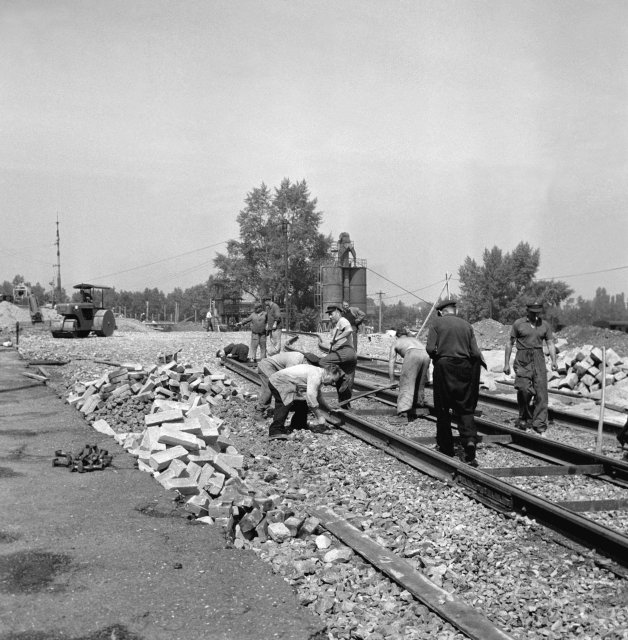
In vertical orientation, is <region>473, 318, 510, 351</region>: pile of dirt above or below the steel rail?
above

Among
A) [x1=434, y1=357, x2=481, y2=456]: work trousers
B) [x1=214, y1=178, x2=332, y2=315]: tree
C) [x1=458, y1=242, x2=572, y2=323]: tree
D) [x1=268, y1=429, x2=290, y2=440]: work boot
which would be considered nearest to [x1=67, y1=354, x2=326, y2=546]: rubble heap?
[x1=268, y1=429, x2=290, y2=440]: work boot

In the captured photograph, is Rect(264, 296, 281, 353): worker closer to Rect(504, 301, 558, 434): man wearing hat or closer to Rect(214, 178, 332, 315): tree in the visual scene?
Rect(504, 301, 558, 434): man wearing hat

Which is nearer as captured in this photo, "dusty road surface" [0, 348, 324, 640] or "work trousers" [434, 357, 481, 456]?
"dusty road surface" [0, 348, 324, 640]

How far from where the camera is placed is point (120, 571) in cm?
425

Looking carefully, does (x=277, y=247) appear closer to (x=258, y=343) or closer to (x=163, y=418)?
(x=258, y=343)

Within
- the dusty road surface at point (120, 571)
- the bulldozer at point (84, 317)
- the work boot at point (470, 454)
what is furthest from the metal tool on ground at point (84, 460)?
the bulldozer at point (84, 317)

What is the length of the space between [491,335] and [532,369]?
22997mm

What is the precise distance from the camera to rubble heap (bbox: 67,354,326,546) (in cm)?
497

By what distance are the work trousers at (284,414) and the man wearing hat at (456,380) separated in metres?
2.09

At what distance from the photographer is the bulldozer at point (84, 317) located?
26.2 metres

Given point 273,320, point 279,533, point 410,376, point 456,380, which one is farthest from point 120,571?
point 273,320

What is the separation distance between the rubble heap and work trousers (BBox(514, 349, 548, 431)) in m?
4.05

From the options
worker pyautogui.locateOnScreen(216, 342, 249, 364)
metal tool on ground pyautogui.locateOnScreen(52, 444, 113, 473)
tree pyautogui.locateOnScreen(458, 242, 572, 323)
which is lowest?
metal tool on ground pyautogui.locateOnScreen(52, 444, 113, 473)

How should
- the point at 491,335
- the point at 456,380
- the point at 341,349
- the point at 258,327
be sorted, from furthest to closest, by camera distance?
the point at 491,335, the point at 258,327, the point at 341,349, the point at 456,380
